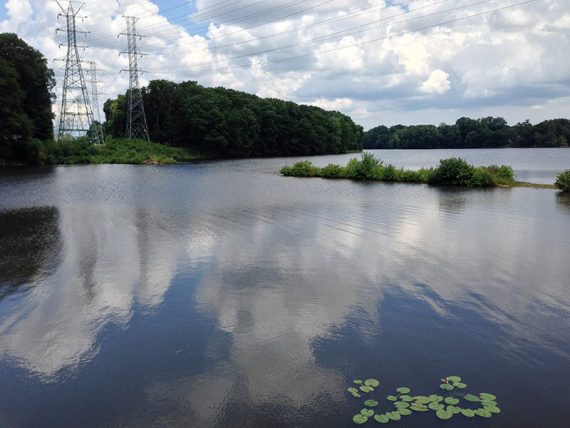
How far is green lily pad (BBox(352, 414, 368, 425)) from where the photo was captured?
5676mm

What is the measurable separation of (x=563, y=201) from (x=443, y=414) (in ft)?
76.0

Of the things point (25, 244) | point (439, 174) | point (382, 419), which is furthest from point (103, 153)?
point (382, 419)

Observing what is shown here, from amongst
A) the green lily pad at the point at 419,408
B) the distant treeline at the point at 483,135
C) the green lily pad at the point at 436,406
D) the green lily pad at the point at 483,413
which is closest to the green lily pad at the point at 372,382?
the green lily pad at the point at 419,408

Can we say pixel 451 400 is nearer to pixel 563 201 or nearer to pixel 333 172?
pixel 563 201

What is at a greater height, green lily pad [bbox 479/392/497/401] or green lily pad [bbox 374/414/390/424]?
green lily pad [bbox 479/392/497/401]

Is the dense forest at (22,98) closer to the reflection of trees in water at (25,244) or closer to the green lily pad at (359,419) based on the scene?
the reflection of trees in water at (25,244)

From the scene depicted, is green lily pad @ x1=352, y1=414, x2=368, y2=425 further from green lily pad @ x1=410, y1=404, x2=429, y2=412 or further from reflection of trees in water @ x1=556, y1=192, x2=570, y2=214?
reflection of trees in water @ x1=556, y1=192, x2=570, y2=214

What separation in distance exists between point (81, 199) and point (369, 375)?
81.6 ft

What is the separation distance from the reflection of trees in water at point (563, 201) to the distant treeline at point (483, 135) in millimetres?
120999

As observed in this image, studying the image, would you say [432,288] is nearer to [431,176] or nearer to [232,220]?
[232,220]

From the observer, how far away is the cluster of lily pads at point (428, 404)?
5801mm

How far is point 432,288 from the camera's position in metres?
10.6

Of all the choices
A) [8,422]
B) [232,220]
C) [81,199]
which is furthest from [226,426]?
[81,199]

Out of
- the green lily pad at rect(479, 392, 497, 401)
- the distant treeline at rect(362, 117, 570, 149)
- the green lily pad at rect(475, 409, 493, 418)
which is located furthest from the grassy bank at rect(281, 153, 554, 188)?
the distant treeline at rect(362, 117, 570, 149)
